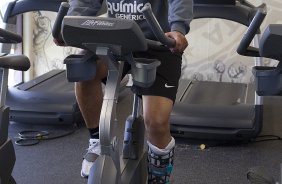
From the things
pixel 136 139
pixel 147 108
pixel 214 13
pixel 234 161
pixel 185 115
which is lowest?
pixel 234 161

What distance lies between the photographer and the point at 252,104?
3.28m

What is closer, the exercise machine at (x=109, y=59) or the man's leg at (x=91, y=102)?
the exercise machine at (x=109, y=59)

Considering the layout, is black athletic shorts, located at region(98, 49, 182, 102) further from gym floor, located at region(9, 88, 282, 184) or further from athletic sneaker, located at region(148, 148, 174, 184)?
gym floor, located at region(9, 88, 282, 184)

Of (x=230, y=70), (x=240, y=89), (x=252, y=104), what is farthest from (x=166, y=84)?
A: (x=230, y=70)

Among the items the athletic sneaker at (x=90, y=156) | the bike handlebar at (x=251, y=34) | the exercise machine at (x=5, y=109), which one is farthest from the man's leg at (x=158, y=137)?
the exercise machine at (x=5, y=109)

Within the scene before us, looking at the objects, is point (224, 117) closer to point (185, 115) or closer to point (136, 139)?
point (185, 115)

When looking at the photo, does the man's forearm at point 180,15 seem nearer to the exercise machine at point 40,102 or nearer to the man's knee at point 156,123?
the man's knee at point 156,123

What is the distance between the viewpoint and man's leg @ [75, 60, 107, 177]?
2.02 m

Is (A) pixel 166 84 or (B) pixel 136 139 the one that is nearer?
(A) pixel 166 84

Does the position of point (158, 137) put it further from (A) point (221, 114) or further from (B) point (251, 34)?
(A) point (221, 114)

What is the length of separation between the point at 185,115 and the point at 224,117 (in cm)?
29

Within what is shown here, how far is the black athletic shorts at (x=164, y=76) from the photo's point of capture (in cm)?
187

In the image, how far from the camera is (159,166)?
1.95m

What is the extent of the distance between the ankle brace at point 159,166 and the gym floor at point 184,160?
53 cm
